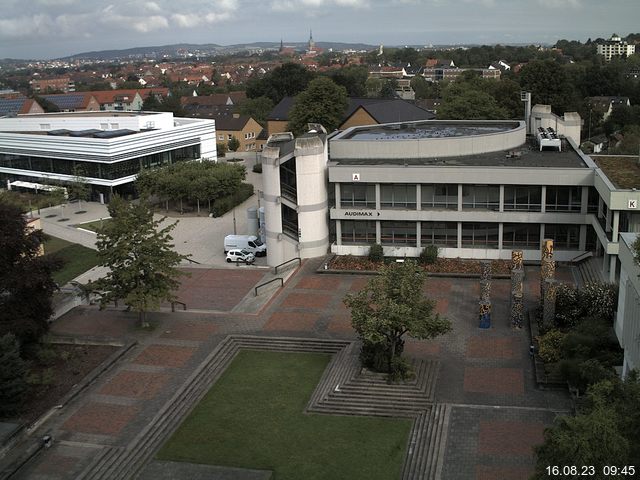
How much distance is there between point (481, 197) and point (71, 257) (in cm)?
2661

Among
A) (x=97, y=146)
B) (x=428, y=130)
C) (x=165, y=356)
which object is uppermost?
(x=428, y=130)

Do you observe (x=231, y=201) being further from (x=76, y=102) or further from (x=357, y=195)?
(x=76, y=102)

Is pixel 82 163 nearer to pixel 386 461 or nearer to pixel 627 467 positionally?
pixel 386 461

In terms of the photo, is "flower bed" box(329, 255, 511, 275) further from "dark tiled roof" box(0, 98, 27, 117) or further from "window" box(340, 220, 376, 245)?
"dark tiled roof" box(0, 98, 27, 117)

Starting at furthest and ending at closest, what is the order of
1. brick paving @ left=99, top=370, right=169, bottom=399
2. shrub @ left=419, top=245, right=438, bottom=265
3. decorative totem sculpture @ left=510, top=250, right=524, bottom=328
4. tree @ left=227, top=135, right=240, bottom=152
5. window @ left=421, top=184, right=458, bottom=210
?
1. tree @ left=227, top=135, right=240, bottom=152
2. window @ left=421, top=184, right=458, bottom=210
3. shrub @ left=419, top=245, right=438, bottom=265
4. decorative totem sculpture @ left=510, top=250, right=524, bottom=328
5. brick paving @ left=99, top=370, right=169, bottom=399

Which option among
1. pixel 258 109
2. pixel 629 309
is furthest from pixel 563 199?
pixel 258 109

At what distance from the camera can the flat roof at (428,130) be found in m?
45.4

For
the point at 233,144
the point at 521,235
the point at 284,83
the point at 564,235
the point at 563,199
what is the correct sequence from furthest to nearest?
1. the point at 284,83
2. the point at 233,144
3. the point at 521,235
4. the point at 564,235
5. the point at 563,199

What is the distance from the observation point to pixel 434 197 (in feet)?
127

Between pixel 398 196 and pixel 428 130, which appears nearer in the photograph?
pixel 398 196

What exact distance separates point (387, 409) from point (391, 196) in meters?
17.8

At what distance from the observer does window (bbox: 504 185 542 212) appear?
3731cm

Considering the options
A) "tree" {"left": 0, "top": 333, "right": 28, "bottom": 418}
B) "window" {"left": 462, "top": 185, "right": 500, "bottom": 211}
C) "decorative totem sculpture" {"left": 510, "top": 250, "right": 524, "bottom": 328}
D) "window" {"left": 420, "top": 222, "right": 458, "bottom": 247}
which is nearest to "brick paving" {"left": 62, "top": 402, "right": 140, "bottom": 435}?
"tree" {"left": 0, "top": 333, "right": 28, "bottom": 418}

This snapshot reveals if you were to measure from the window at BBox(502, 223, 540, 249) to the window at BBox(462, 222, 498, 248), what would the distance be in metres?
0.53
